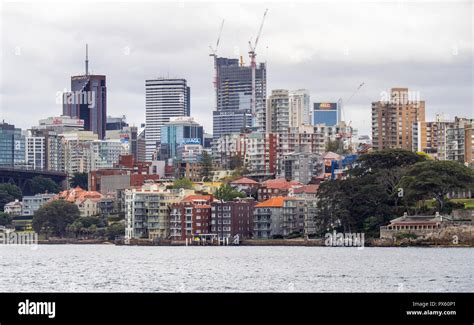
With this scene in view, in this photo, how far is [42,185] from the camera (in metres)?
161

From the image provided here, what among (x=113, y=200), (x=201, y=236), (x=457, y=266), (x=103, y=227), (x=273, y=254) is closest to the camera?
(x=457, y=266)

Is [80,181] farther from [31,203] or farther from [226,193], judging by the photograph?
[226,193]

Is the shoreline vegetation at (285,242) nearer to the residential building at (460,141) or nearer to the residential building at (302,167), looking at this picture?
the residential building at (302,167)

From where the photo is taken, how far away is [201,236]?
320ft

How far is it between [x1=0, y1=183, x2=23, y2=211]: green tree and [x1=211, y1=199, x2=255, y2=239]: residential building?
52.1m

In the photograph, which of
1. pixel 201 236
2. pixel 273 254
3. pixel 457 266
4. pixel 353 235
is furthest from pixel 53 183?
pixel 457 266

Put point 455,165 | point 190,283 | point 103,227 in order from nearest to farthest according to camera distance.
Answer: point 190,283, point 455,165, point 103,227

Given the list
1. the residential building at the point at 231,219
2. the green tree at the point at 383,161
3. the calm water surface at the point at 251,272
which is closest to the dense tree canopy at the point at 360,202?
the green tree at the point at 383,161

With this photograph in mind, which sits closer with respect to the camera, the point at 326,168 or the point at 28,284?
the point at 28,284

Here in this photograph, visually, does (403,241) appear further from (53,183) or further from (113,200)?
(53,183)

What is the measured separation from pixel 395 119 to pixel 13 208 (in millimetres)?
46528

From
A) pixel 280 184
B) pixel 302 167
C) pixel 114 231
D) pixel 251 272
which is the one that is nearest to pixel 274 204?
pixel 114 231

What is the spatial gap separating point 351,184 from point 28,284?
4809 centimetres

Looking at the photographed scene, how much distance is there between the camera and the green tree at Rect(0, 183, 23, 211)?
146 m
